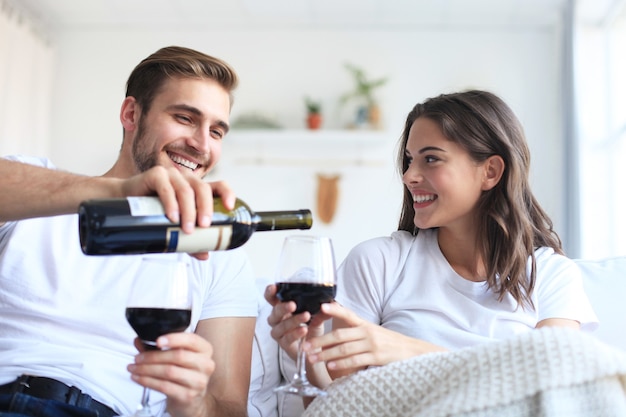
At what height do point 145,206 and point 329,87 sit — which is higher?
point 329,87

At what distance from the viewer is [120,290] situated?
4.84 feet

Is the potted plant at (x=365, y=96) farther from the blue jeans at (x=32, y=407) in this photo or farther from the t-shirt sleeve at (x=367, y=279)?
the blue jeans at (x=32, y=407)

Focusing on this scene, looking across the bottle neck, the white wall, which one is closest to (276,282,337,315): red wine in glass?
the bottle neck

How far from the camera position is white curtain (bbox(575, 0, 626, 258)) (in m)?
4.28

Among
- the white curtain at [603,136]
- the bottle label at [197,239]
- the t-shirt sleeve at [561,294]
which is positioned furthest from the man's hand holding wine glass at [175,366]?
the white curtain at [603,136]

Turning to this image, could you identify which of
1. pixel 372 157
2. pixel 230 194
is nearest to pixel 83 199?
pixel 230 194

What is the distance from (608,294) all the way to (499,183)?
443mm

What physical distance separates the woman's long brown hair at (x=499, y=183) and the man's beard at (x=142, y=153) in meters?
0.72

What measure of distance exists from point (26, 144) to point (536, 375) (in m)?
4.78

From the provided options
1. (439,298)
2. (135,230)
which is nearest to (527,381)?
(135,230)

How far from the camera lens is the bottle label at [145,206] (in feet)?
3.25

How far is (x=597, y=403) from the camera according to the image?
0.92m

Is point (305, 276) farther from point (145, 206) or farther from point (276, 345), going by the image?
point (276, 345)

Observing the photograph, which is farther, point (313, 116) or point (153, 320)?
point (313, 116)
